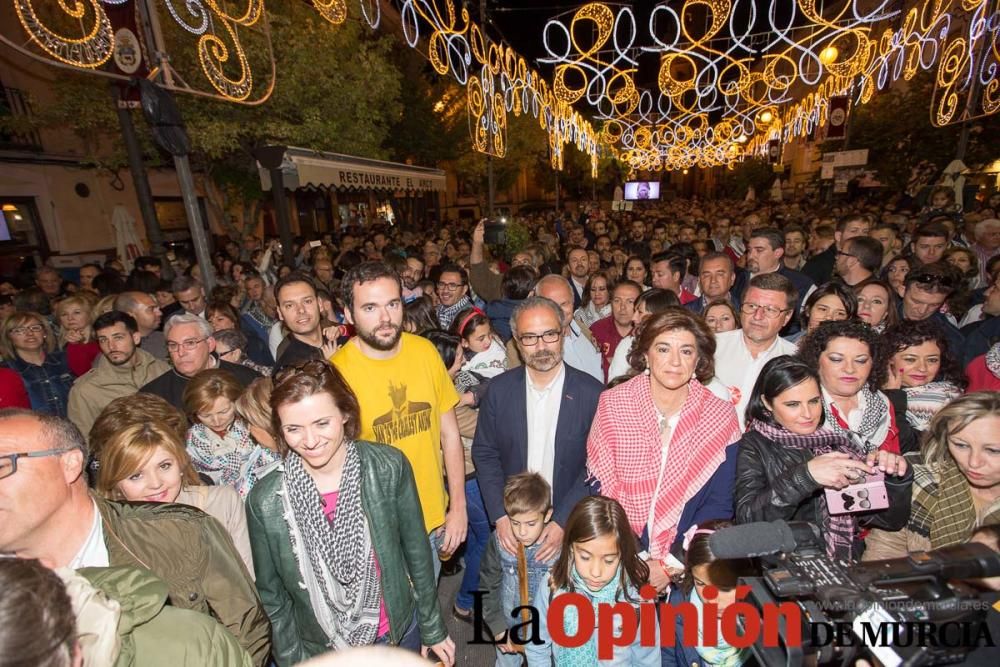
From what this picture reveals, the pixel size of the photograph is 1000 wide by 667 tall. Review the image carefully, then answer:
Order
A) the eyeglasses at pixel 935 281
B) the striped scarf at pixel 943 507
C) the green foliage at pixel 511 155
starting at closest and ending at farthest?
1. the striped scarf at pixel 943 507
2. the eyeglasses at pixel 935 281
3. the green foliage at pixel 511 155

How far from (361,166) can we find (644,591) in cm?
951

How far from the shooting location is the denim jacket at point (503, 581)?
2.55m

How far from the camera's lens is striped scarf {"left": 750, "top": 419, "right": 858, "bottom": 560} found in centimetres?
210

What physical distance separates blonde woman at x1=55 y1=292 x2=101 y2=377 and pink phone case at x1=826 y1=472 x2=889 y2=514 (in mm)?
5552

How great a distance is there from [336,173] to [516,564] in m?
7.84

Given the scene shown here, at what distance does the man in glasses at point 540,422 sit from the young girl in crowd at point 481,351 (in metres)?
0.90

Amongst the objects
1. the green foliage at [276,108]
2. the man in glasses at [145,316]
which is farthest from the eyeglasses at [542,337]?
the green foliage at [276,108]

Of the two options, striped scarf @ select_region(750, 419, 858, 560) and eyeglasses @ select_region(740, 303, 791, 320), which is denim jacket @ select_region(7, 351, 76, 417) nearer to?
striped scarf @ select_region(750, 419, 858, 560)

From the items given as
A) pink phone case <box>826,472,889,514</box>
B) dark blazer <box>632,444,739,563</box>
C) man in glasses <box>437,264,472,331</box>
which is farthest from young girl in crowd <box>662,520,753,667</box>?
man in glasses <box>437,264,472,331</box>

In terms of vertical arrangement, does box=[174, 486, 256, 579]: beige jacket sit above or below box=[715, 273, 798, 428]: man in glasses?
below

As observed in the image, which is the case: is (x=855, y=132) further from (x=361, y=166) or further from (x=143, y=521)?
(x=143, y=521)

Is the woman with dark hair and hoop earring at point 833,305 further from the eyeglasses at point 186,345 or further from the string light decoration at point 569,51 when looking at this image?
the string light decoration at point 569,51

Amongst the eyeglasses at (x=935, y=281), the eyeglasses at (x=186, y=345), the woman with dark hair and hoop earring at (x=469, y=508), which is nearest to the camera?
the eyeglasses at (x=186, y=345)

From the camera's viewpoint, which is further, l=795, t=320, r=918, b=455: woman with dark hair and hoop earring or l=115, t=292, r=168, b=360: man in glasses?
l=115, t=292, r=168, b=360: man in glasses
